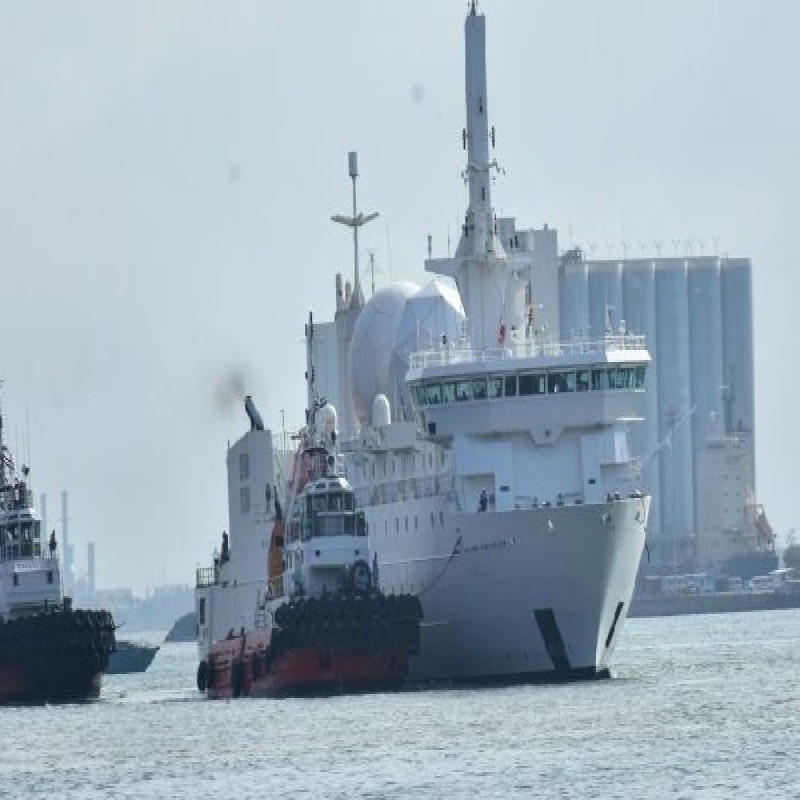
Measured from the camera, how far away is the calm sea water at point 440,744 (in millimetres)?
70000

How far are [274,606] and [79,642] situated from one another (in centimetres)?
638

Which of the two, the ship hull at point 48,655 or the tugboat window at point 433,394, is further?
the ship hull at point 48,655

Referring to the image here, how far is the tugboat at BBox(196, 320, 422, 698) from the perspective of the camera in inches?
3826

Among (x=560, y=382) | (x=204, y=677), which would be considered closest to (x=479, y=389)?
(x=560, y=382)

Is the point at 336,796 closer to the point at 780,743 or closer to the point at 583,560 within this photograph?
the point at 780,743

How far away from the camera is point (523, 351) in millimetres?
103688

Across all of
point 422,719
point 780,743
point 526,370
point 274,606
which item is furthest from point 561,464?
point 780,743

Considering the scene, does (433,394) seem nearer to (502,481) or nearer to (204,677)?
(502,481)

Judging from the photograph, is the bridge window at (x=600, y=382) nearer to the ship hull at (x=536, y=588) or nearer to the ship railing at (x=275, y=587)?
the ship hull at (x=536, y=588)

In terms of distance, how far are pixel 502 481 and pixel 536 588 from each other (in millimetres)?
4688

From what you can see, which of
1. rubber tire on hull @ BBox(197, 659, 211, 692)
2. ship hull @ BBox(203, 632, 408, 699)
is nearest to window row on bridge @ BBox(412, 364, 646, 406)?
ship hull @ BBox(203, 632, 408, 699)

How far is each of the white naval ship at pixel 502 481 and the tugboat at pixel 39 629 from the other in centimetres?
992

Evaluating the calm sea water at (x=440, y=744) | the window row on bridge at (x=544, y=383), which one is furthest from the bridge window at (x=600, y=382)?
the calm sea water at (x=440, y=744)

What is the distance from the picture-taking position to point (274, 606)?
345 feet
